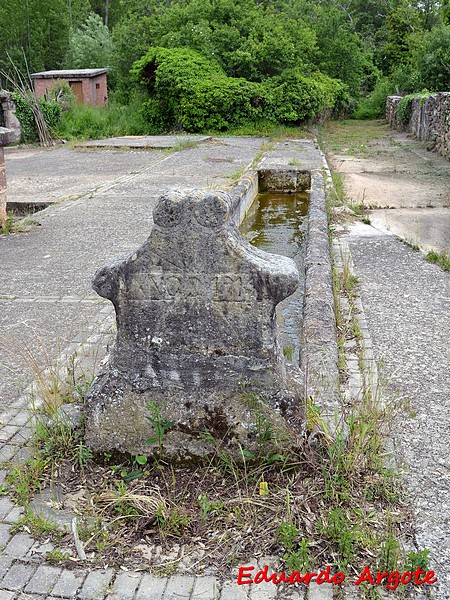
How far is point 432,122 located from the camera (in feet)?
58.3

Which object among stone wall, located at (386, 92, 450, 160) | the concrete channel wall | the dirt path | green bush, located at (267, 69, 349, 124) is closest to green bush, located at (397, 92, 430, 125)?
stone wall, located at (386, 92, 450, 160)

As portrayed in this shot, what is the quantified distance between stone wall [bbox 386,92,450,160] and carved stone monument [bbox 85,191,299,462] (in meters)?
13.5

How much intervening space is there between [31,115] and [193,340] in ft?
63.2

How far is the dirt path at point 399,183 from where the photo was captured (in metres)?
8.34

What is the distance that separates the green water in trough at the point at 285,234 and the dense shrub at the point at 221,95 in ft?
36.3

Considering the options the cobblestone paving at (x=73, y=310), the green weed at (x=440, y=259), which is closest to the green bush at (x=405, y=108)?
the cobblestone paving at (x=73, y=310)

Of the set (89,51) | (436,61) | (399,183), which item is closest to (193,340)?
(399,183)

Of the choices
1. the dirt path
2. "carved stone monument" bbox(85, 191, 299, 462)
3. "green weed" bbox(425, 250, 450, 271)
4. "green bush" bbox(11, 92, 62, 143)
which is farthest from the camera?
"green bush" bbox(11, 92, 62, 143)

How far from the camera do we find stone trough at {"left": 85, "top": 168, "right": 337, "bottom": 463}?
→ 2889 millimetres

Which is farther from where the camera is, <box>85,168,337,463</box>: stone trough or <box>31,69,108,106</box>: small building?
<box>31,69,108,106</box>: small building

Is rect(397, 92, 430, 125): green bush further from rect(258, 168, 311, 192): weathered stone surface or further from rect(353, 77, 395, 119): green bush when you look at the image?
rect(258, 168, 311, 192): weathered stone surface

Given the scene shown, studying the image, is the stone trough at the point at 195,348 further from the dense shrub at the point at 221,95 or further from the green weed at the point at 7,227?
the dense shrub at the point at 221,95

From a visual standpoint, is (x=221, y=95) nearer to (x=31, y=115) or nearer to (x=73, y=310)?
(x=31, y=115)

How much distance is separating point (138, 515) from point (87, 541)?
234 millimetres
